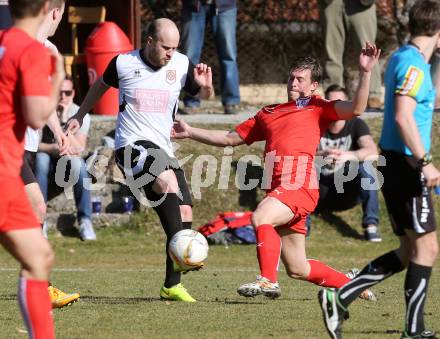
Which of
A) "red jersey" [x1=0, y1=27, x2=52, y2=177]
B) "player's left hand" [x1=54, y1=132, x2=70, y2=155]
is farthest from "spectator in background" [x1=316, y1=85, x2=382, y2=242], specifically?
"red jersey" [x1=0, y1=27, x2=52, y2=177]

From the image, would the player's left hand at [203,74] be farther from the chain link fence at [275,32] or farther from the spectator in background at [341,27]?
the chain link fence at [275,32]

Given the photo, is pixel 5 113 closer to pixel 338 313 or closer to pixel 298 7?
pixel 338 313

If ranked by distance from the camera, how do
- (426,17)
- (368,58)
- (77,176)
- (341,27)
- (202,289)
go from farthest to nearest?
(341,27) → (77,176) → (202,289) → (368,58) → (426,17)

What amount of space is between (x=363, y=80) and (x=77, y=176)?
7.13 m

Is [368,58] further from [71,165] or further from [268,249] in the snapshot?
[71,165]

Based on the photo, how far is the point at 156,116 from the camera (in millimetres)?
9070

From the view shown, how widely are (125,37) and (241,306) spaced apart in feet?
27.6

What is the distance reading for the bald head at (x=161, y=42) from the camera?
8742 millimetres

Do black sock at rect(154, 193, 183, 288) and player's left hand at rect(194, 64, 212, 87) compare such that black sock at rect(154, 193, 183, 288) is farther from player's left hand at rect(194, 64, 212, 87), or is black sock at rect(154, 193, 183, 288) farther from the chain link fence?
the chain link fence

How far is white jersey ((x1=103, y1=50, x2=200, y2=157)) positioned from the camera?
29.7 ft

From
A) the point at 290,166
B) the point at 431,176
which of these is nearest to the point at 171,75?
the point at 290,166

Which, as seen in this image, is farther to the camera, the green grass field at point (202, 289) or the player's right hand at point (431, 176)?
the green grass field at point (202, 289)

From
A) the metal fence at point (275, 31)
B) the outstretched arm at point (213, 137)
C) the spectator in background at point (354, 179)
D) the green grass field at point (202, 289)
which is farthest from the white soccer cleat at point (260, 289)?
the metal fence at point (275, 31)

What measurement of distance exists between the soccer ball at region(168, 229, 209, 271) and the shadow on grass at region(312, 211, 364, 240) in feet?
20.3
